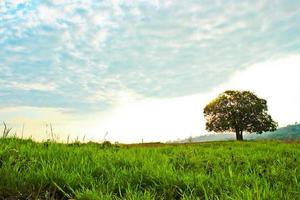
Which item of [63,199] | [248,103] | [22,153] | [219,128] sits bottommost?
[63,199]

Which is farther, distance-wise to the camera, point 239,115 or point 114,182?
point 239,115

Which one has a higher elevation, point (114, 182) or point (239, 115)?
point (239, 115)

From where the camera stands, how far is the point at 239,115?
84375mm

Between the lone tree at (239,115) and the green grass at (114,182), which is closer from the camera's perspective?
the green grass at (114,182)

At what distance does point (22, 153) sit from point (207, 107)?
80771mm

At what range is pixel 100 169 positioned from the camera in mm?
7785

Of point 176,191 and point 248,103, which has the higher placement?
point 248,103

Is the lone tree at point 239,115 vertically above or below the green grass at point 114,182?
above

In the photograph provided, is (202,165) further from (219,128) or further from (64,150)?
(219,128)

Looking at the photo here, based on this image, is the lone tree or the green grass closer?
the green grass

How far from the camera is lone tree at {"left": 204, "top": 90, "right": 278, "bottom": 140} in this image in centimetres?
8344

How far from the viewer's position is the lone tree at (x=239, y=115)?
83438 millimetres

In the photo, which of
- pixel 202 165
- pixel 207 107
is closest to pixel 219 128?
pixel 207 107

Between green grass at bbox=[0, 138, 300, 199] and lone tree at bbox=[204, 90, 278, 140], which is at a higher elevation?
lone tree at bbox=[204, 90, 278, 140]
